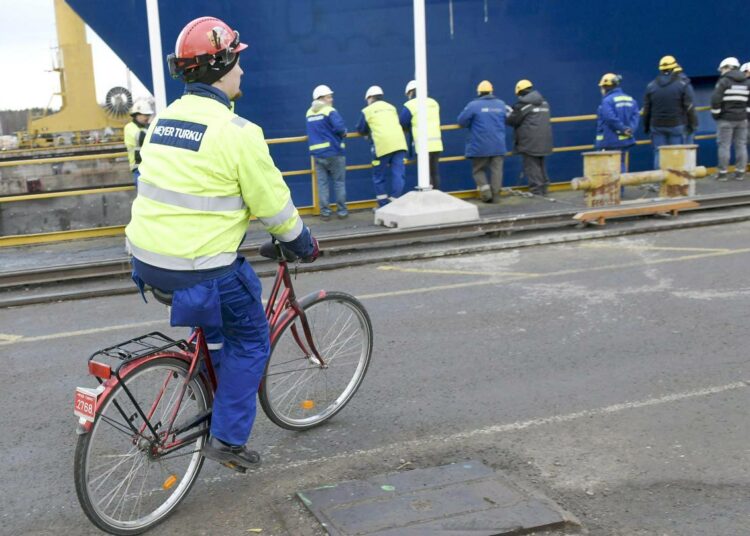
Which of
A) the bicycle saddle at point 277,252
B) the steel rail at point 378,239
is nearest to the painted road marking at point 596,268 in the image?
the steel rail at point 378,239

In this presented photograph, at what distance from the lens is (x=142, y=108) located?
10492 millimetres

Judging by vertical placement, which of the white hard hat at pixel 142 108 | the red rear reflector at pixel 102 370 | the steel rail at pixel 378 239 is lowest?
the steel rail at pixel 378 239

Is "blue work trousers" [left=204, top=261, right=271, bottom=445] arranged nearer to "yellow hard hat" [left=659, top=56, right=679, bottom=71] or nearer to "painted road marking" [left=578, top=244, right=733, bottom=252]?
"painted road marking" [left=578, top=244, right=733, bottom=252]

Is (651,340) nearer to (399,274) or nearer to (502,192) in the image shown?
(399,274)

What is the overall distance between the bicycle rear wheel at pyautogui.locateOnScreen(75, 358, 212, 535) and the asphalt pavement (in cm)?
14

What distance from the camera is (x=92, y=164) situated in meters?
31.5

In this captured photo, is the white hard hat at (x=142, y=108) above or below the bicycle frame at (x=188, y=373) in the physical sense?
above

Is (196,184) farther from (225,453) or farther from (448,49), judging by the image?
(448,49)

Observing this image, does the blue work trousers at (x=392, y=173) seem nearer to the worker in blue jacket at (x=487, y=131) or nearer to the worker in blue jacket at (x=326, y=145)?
the worker in blue jacket at (x=326, y=145)

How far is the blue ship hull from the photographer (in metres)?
14.3

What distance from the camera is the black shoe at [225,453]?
3938 millimetres

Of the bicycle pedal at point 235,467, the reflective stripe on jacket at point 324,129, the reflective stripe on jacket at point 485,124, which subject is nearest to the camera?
the bicycle pedal at point 235,467

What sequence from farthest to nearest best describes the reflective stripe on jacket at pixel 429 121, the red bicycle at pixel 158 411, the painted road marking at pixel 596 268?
the reflective stripe on jacket at pixel 429 121
the painted road marking at pixel 596 268
the red bicycle at pixel 158 411

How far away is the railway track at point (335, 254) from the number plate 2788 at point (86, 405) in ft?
18.1
